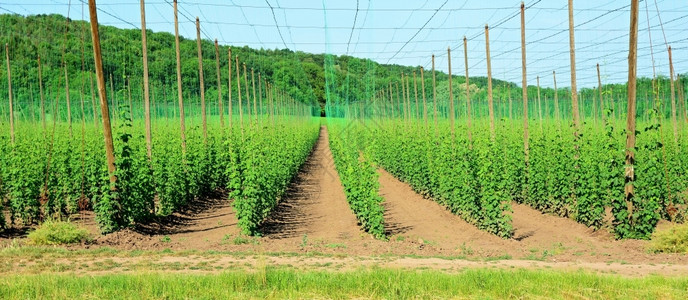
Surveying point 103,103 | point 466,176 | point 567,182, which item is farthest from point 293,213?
point 567,182

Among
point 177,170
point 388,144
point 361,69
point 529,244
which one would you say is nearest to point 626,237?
point 529,244

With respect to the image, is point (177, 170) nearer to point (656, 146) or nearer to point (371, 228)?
point (371, 228)

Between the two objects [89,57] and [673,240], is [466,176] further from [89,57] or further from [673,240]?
[89,57]

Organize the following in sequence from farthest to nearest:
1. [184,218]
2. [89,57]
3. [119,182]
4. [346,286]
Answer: [89,57] → [184,218] → [119,182] → [346,286]

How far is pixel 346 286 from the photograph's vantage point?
949 cm

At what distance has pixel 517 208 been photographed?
20453 millimetres

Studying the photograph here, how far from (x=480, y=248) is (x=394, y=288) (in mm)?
5767

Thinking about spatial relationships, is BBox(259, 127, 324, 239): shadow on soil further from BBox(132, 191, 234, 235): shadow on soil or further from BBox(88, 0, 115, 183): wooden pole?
BBox(88, 0, 115, 183): wooden pole

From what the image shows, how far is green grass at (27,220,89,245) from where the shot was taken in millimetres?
13797

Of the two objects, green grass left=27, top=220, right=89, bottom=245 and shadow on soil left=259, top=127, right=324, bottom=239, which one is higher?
green grass left=27, top=220, right=89, bottom=245

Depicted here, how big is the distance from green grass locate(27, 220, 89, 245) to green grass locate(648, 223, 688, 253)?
1142 cm

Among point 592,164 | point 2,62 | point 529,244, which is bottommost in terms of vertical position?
point 529,244

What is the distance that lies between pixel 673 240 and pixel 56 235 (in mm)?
12022

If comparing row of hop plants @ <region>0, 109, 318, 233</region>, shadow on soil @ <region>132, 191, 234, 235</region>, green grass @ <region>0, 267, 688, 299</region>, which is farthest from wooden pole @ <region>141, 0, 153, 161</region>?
green grass @ <region>0, 267, 688, 299</region>
